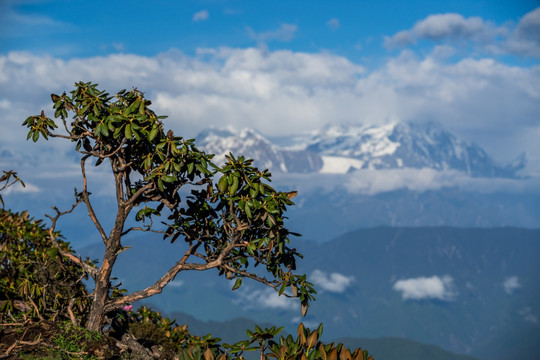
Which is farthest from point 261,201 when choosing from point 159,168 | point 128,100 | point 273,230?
point 128,100

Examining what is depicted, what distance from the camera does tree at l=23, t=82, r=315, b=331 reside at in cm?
1327

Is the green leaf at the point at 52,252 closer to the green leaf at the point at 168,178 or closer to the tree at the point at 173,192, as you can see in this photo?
the tree at the point at 173,192

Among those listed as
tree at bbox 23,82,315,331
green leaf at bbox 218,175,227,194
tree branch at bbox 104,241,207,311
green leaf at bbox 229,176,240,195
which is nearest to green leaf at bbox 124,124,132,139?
tree at bbox 23,82,315,331

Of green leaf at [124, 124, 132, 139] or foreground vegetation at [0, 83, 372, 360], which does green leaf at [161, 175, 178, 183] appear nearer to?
foreground vegetation at [0, 83, 372, 360]

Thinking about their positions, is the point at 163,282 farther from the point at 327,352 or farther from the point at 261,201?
the point at 327,352

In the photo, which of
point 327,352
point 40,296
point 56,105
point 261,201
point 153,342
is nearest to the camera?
point 327,352

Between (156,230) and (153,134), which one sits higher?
(153,134)

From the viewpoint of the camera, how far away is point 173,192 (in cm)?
1489

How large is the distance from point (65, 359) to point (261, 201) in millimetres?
5954

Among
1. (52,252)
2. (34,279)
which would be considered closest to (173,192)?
(52,252)

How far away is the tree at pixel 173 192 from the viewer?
13273 mm

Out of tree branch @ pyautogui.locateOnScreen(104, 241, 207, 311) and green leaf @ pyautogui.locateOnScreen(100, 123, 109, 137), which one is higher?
green leaf @ pyautogui.locateOnScreen(100, 123, 109, 137)

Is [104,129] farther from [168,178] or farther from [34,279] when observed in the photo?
[34,279]

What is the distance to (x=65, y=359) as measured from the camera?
1370 centimetres
